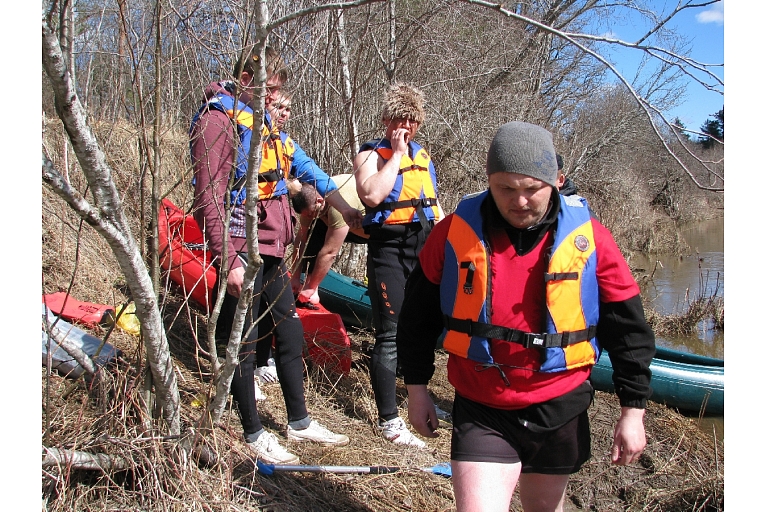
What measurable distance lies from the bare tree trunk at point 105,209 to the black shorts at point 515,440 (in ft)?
3.67

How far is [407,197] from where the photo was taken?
11.3 feet

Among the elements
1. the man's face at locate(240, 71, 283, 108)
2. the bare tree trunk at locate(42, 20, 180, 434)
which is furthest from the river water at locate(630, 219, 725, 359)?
the bare tree trunk at locate(42, 20, 180, 434)

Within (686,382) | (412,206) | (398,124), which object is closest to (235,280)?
(412,206)

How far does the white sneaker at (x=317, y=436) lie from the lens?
128 inches

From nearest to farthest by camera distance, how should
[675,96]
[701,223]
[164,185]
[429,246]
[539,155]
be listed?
[539,155], [429,246], [164,185], [675,96], [701,223]

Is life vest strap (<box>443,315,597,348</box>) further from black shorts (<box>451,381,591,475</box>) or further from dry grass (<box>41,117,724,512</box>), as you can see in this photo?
dry grass (<box>41,117,724,512</box>)

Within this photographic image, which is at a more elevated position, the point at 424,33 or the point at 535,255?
the point at 424,33

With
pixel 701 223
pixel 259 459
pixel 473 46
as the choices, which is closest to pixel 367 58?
pixel 473 46

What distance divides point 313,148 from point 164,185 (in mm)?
2188

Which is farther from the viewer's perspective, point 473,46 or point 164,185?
point 473,46

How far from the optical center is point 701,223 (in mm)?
19906

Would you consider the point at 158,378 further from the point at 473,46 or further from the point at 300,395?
the point at 473,46

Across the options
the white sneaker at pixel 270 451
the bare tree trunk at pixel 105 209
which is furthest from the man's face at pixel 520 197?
the white sneaker at pixel 270 451

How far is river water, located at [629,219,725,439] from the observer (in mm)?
6941
